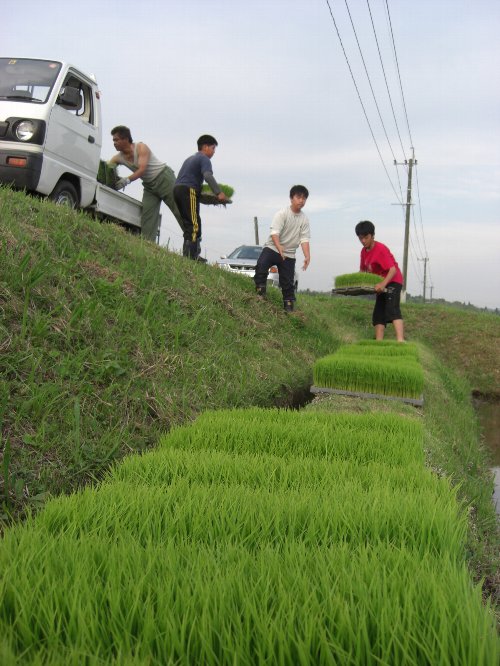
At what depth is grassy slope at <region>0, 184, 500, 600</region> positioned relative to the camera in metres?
2.56

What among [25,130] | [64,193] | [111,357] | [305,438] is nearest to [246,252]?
[64,193]

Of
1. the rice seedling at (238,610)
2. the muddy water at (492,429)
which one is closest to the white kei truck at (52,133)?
the rice seedling at (238,610)

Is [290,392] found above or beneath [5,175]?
beneath

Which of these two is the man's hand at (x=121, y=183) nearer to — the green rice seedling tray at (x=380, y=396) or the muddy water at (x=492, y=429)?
the green rice seedling tray at (x=380, y=396)

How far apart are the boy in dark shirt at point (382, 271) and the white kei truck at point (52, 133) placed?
3.65 metres

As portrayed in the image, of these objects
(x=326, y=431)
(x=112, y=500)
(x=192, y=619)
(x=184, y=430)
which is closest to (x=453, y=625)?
(x=192, y=619)

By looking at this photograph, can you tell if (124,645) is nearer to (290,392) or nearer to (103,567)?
(103,567)

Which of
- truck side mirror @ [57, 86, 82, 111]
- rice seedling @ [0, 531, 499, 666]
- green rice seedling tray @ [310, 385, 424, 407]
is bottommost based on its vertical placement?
rice seedling @ [0, 531, 499, 666]

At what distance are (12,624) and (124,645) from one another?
0.70ft

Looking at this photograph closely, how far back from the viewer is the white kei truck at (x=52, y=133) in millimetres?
5652

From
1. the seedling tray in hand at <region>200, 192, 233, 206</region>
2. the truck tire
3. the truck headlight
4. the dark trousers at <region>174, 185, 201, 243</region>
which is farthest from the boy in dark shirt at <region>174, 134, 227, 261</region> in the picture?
the truck headlight

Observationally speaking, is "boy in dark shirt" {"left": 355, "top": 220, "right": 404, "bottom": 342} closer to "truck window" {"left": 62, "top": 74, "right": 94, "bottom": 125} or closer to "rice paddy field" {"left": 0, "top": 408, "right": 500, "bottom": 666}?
"truck window" {"left": 62, "top": 74, "right": 94, "bottom": 125}

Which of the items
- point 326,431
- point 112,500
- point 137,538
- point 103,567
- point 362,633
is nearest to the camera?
point 362,633

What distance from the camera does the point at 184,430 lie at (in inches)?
108
